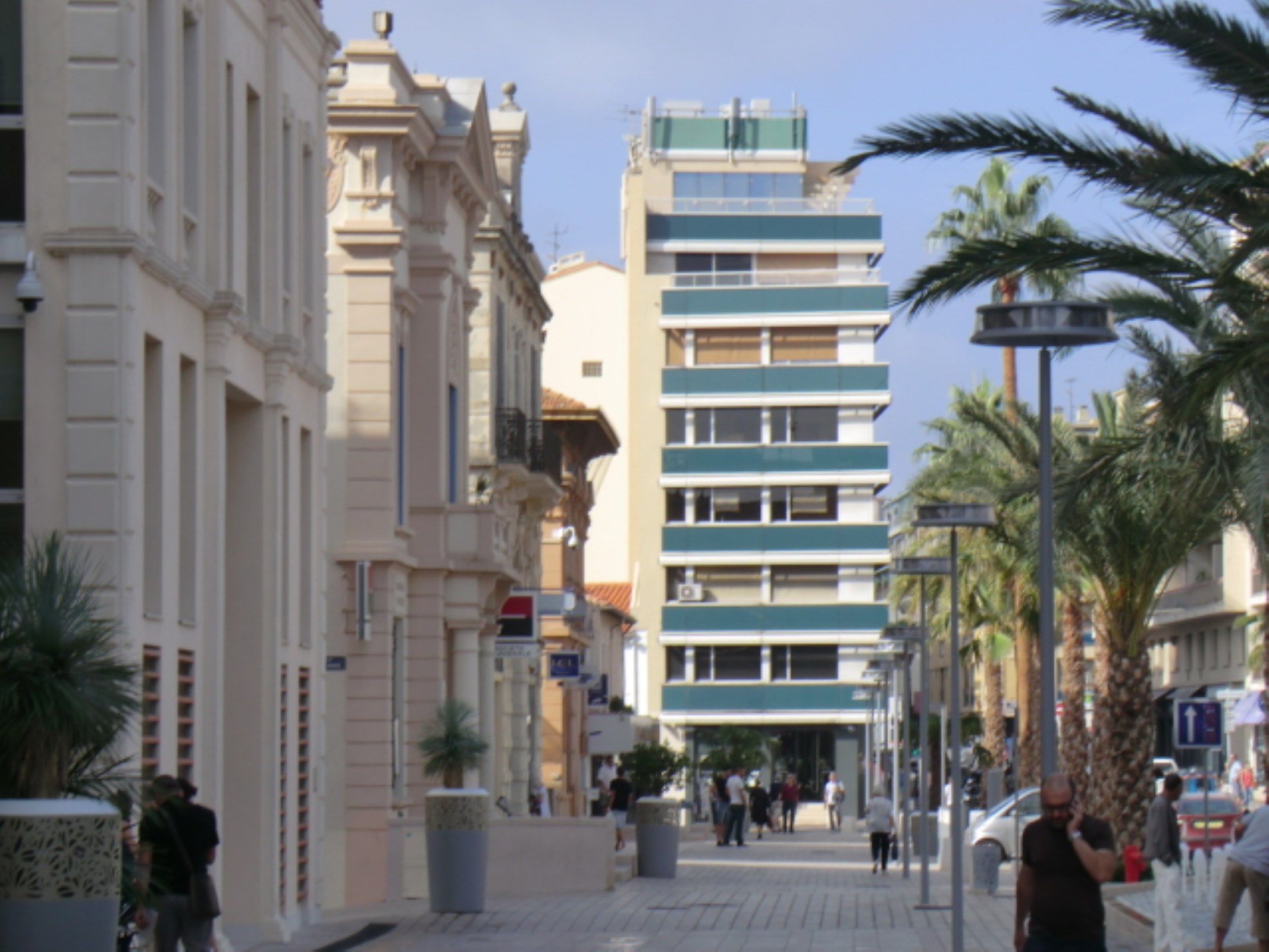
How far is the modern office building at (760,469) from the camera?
3425 inches

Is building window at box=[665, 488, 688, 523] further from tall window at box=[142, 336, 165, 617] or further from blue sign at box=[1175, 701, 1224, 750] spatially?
tall window at box=[142, 336, 165, 617]

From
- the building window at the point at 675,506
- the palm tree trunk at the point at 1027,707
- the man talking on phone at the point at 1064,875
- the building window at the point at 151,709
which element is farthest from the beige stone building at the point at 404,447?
the building window at the point at 675,506

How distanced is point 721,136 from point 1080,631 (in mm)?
51636

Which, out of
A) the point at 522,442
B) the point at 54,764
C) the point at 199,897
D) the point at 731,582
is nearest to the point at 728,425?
the point at 731,582

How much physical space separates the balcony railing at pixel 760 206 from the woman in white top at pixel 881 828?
5129 centimetres

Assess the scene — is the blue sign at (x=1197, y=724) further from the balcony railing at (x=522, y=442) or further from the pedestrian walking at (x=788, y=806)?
the pedestrian walking at (x=788, y=806)

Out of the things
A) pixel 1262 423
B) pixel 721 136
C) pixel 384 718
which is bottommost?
pixel 384 718

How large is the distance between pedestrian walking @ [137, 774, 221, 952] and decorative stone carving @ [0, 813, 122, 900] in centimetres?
287

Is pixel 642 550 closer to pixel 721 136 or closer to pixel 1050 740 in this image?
pixel 721 136

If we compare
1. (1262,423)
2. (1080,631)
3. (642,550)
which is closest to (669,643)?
(642,550)

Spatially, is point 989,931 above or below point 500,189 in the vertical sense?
below

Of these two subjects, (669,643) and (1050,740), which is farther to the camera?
(669,643)

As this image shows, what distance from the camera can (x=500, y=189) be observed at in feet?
149

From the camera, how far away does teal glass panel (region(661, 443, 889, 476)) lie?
287ft
